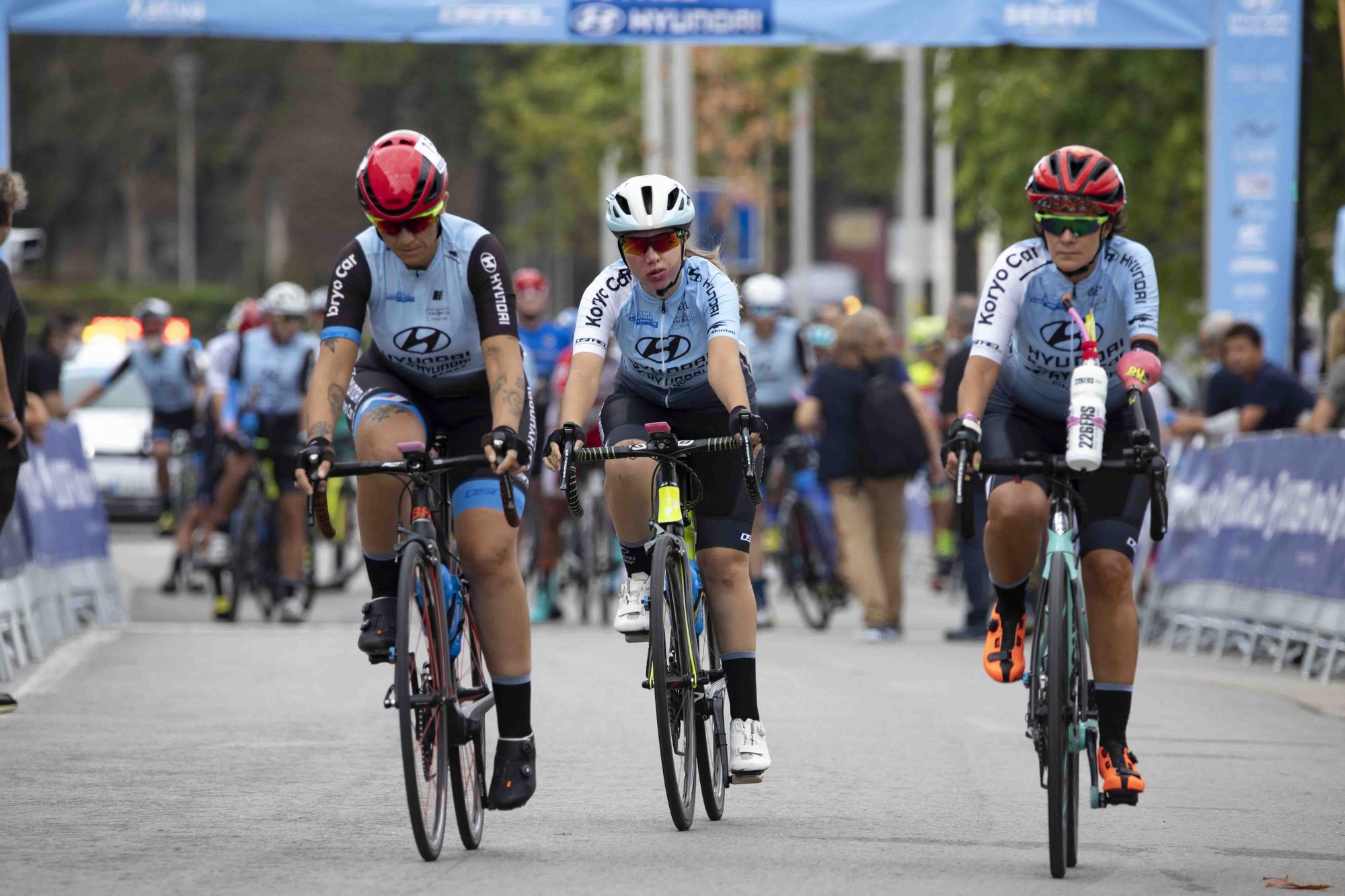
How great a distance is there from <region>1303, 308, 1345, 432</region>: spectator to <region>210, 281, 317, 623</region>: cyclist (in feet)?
21.3

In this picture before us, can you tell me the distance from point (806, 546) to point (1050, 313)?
8.73 meters

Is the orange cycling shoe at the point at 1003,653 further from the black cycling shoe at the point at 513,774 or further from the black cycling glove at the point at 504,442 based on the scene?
the black cycling glove at the point at 504,442

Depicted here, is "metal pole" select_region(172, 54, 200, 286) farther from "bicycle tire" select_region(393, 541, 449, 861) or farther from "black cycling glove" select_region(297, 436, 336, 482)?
"bicycle tire" select_region(393, 541, 449, 861)

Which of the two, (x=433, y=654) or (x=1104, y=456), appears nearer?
(x=433, y=654)

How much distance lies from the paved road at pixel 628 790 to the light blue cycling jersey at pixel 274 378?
303 cm

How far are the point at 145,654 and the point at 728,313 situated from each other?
6.56 meters

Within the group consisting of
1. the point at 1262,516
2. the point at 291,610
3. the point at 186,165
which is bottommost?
the point at 291,610

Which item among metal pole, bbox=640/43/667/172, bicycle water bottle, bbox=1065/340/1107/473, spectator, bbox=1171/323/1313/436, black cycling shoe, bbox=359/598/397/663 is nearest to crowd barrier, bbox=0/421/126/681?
black cycling shoe, bbox=359/598/397/663

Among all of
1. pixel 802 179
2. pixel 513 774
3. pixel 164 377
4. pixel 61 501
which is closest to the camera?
pixel 513 774

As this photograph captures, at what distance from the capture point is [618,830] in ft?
23.9

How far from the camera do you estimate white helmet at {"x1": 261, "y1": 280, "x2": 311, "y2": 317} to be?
15.5 meters

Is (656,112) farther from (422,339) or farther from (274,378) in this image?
(422,339)

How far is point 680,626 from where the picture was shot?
7246 millimetres

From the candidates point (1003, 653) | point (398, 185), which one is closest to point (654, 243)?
point (398, 185)
